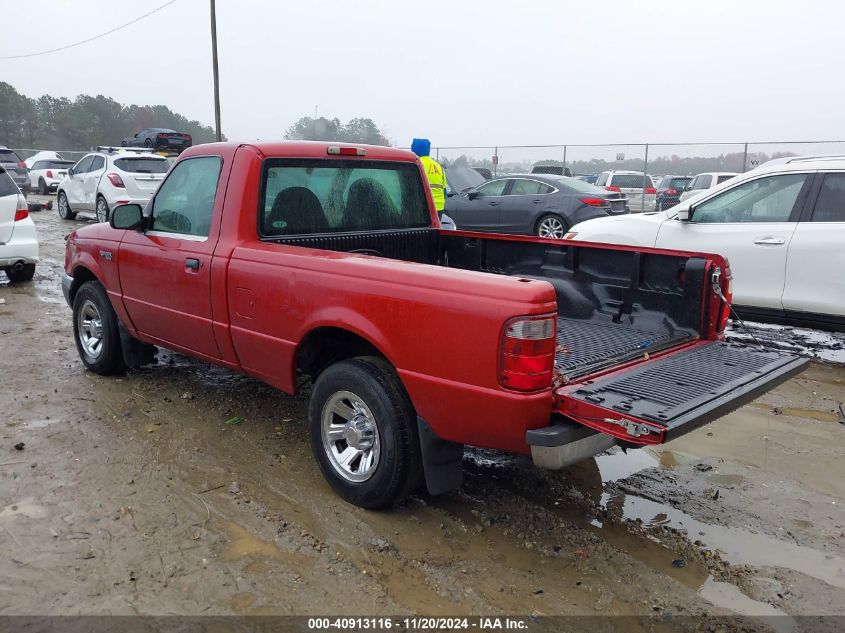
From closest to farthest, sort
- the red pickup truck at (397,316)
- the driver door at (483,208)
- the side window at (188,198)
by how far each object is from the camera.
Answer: the red pickup truck at (397,316) < the side window at (188,198) < the driver door at (483,208)

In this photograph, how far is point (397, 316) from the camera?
3248 mm

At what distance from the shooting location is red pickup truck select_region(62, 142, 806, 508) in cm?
292

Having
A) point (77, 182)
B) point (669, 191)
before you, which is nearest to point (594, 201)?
point (669, 191)

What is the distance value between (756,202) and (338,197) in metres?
4.39

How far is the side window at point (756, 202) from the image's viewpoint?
659cm

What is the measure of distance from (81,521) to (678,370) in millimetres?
3048

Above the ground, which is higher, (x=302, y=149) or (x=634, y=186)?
(x=302, y=149)

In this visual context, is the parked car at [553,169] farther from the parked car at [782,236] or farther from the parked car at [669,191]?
the parked car at [782,236]

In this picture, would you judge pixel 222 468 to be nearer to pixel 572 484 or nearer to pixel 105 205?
pixel 572 484

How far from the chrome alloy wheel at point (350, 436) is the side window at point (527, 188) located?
37.1 feet

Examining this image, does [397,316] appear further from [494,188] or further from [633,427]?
[494,188]

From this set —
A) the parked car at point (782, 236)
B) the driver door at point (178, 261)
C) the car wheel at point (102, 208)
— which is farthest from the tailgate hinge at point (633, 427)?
the car wheel at point (102, 208)

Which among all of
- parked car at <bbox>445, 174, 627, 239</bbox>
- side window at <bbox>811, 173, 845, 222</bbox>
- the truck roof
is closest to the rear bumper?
the truck roof

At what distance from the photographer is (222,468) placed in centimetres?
413
